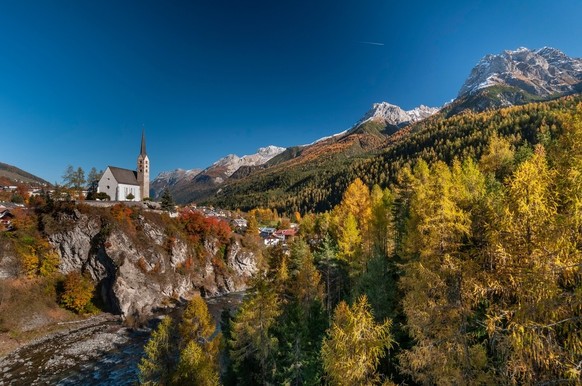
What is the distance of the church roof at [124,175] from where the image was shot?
102250 millimetres

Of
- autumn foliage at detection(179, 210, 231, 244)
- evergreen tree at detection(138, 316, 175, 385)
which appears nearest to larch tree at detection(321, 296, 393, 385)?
evergreen tree at detection(138, 316, 175, 385)

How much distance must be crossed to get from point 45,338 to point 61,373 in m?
14.2

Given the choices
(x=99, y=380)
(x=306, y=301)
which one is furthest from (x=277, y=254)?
(x=99, y=380)

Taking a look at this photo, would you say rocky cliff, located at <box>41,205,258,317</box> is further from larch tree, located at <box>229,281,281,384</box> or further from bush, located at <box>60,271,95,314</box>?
larch tree, located at <box>229,281,281,384</box>

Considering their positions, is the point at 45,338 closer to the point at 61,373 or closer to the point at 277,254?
the point at 61,373

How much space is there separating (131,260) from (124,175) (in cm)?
5276

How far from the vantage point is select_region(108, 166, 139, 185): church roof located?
102250 millimetres

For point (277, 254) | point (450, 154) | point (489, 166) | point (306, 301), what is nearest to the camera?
point (306, 301)

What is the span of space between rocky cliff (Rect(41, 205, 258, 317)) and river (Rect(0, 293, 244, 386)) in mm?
7008

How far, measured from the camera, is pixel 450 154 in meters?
152

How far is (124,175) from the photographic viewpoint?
106125mm

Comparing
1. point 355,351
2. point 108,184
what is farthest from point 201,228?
point 355,351

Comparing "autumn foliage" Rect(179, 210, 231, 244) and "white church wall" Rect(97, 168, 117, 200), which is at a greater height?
"white church wall" Rect(97, 168, 117, 200)

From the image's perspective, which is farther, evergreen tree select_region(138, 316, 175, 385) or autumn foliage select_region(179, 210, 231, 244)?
autumn foliage select_region(179, 210, 231, 244)
